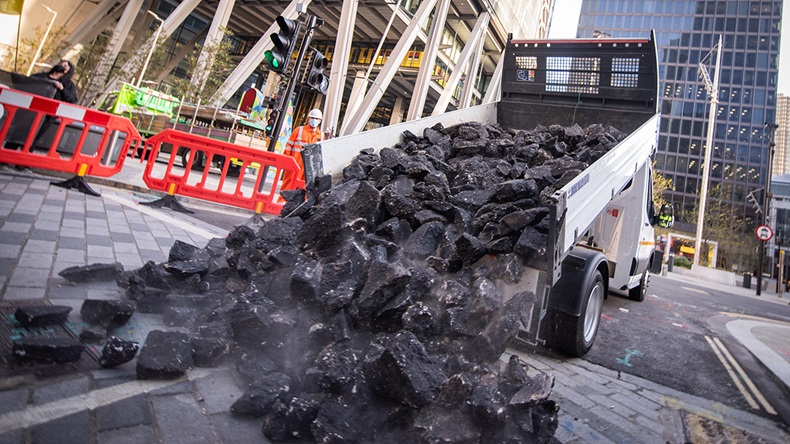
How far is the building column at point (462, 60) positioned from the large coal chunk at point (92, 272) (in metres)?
24.2

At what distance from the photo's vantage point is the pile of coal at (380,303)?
1.88 m

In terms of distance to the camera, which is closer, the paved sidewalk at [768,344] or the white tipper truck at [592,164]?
the white tipper truck at [592,164]

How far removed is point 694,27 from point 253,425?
89.8 meters

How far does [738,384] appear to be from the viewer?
12.5ft

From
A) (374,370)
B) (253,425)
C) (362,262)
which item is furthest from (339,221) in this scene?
(253,425)

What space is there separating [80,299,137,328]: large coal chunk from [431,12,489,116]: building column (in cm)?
2484

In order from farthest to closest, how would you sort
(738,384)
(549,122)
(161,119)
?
(161,119), (549,122), (738,384)

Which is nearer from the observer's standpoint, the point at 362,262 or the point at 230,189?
the point at 362,262

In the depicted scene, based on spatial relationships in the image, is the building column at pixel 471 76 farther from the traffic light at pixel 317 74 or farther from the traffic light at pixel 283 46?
the traffic light at pixel 283 46

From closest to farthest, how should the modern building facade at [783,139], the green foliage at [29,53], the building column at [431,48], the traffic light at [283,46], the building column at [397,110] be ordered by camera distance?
the traffic light at [283,46]
the green foliage at [29,53]
the building column at [431,48]
the building column at [397,110]
the modern building facade at [783,139]

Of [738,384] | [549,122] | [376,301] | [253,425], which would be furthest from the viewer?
[549,122]

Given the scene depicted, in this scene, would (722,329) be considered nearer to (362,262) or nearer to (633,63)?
(633,63)

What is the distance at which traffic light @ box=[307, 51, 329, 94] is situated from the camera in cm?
837

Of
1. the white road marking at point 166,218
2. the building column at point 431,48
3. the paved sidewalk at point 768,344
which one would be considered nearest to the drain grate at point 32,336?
the white road marking at point 166,218
